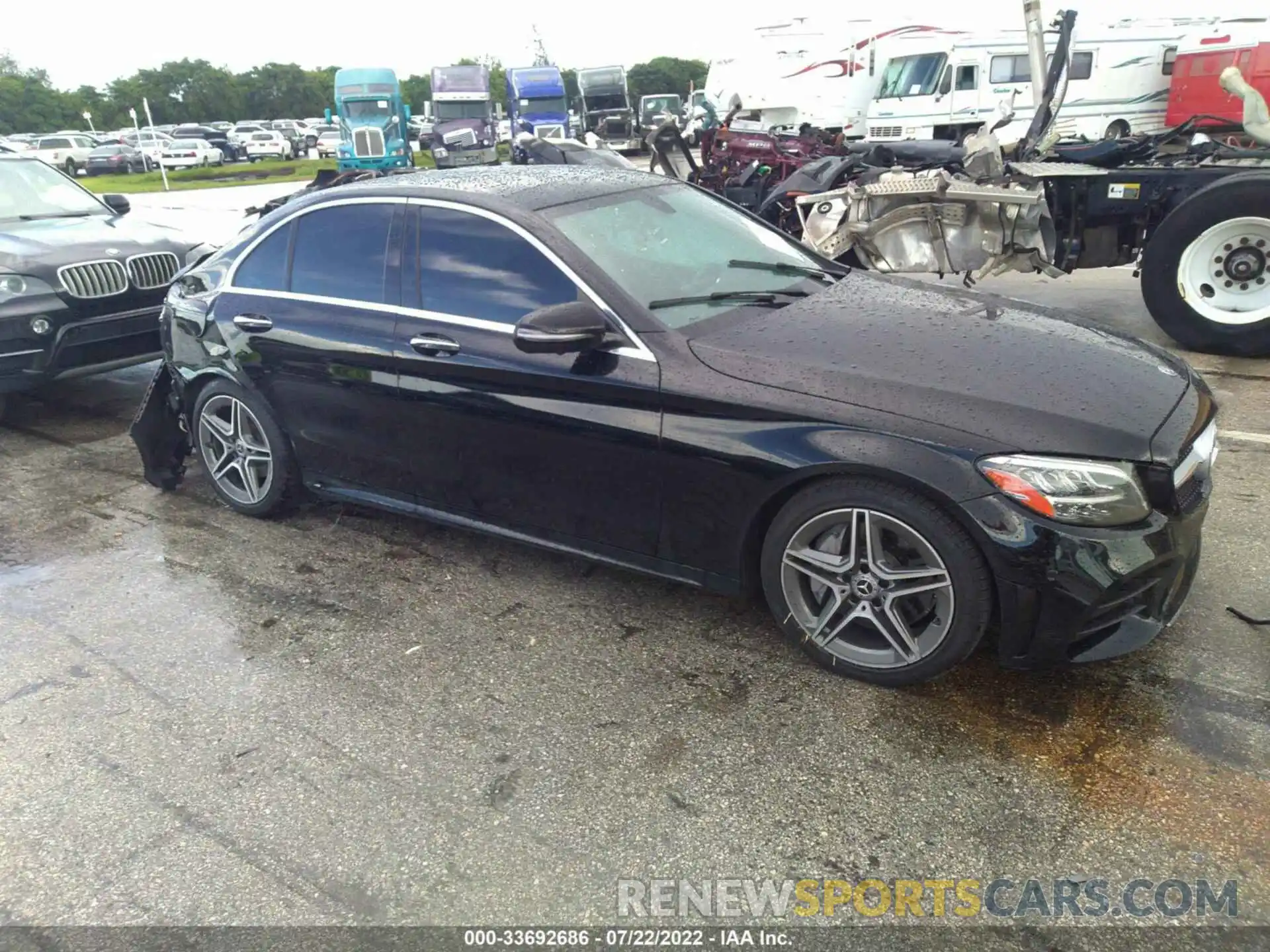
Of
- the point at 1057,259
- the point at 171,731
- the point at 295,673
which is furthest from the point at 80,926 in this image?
the point at 1057,259

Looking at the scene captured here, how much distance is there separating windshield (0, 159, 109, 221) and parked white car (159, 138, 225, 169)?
118 ft

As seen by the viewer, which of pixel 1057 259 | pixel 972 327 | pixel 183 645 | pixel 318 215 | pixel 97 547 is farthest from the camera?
pixel 1057 259

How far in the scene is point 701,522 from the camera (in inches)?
128

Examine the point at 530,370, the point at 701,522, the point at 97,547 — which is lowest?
the point at 97,547

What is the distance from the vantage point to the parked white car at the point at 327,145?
44.0m

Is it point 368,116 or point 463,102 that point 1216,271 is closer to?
point 368,116

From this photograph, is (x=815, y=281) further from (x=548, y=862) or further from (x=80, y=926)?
(x=80, y=926)

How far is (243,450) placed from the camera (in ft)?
15.1

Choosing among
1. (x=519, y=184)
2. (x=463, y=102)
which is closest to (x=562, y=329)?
(x=519, y=184)

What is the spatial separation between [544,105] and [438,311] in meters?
29.8

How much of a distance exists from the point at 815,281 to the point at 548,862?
255cm

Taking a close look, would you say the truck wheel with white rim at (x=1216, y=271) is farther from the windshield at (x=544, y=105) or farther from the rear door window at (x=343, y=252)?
the windshield at (x=544, y=105)

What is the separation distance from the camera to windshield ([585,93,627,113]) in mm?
36625

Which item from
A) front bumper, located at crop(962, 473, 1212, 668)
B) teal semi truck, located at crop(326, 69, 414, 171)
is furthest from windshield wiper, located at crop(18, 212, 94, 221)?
teal semi truck, located at crop(326, 69, 414, 171)
